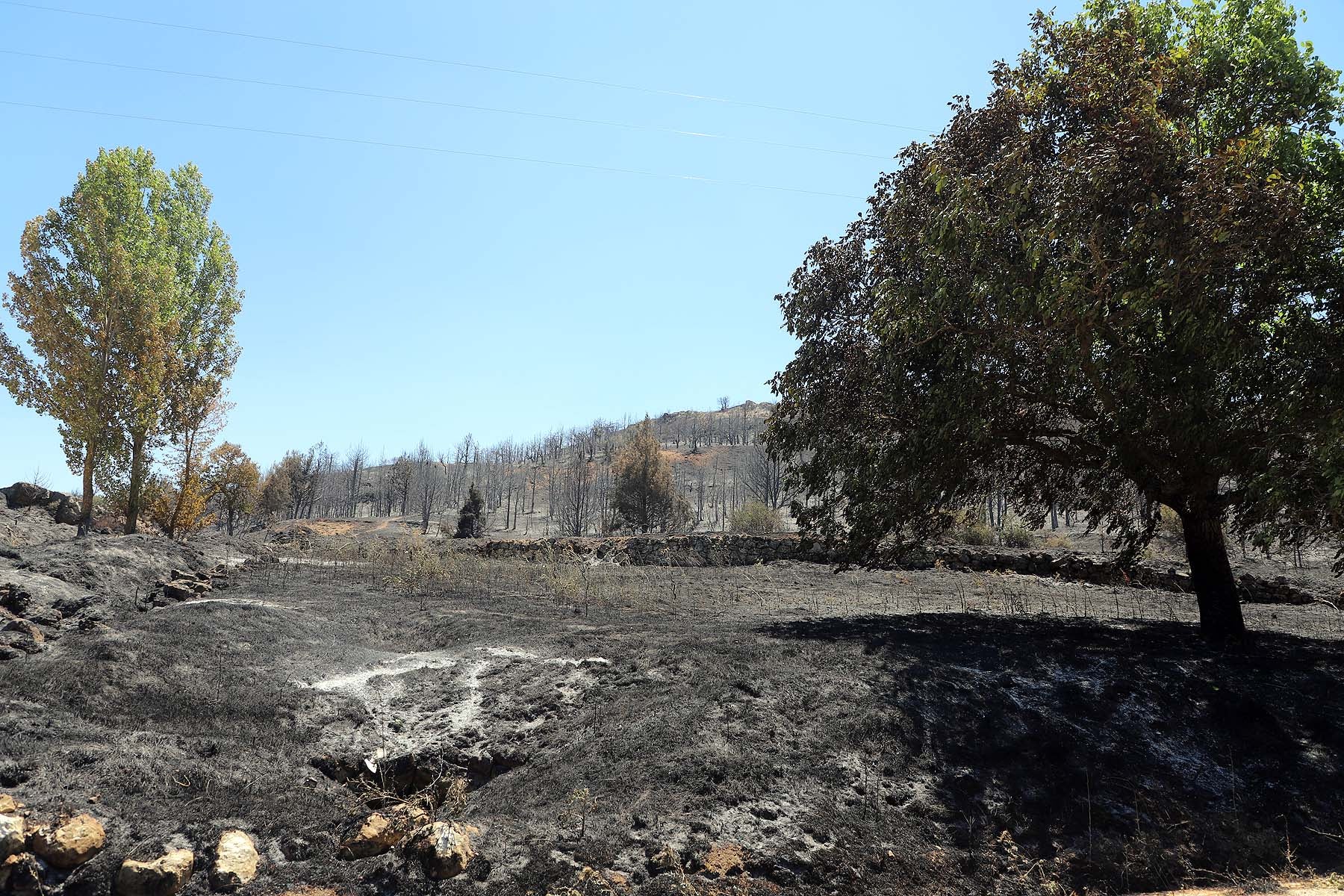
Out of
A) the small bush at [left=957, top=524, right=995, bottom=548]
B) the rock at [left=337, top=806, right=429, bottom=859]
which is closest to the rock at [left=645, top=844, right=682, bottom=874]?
the rock at [left=337, top=806, right=429, bottom=859]

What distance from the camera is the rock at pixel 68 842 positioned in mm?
4238

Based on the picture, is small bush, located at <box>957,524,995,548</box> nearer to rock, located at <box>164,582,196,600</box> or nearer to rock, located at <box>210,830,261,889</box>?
rock, located at <box>164,582,196,600</box>

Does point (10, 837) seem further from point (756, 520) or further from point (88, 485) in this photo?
point (756, 520)

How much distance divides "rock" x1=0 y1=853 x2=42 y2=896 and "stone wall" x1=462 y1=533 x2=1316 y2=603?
1362cm

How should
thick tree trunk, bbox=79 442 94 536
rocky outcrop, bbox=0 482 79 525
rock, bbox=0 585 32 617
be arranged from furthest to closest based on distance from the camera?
rocky outcrop, bbox=0 482 79 525 → thick tree trunk, bbox=79 442 94 536 → rock, bbox=0 585 32 617

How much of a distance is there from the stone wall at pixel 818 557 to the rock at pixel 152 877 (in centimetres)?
1319

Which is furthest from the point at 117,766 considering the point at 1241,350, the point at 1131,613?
the point at 1131,613

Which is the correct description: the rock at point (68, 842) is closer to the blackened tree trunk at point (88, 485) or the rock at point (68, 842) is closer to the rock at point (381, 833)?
the rock at point (381, 833)

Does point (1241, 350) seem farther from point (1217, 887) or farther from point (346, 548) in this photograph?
point (346, 548)

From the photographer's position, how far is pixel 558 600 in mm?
12625

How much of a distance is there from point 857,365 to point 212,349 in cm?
1570

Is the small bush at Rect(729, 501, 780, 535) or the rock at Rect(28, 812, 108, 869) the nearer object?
the rock at Rect(28, 812, 108, 869)

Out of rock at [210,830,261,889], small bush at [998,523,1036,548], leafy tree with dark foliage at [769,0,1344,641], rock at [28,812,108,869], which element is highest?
leafy tree with dark foliage at [769,0,1344,641]

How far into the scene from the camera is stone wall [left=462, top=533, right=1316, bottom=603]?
1688 cm
